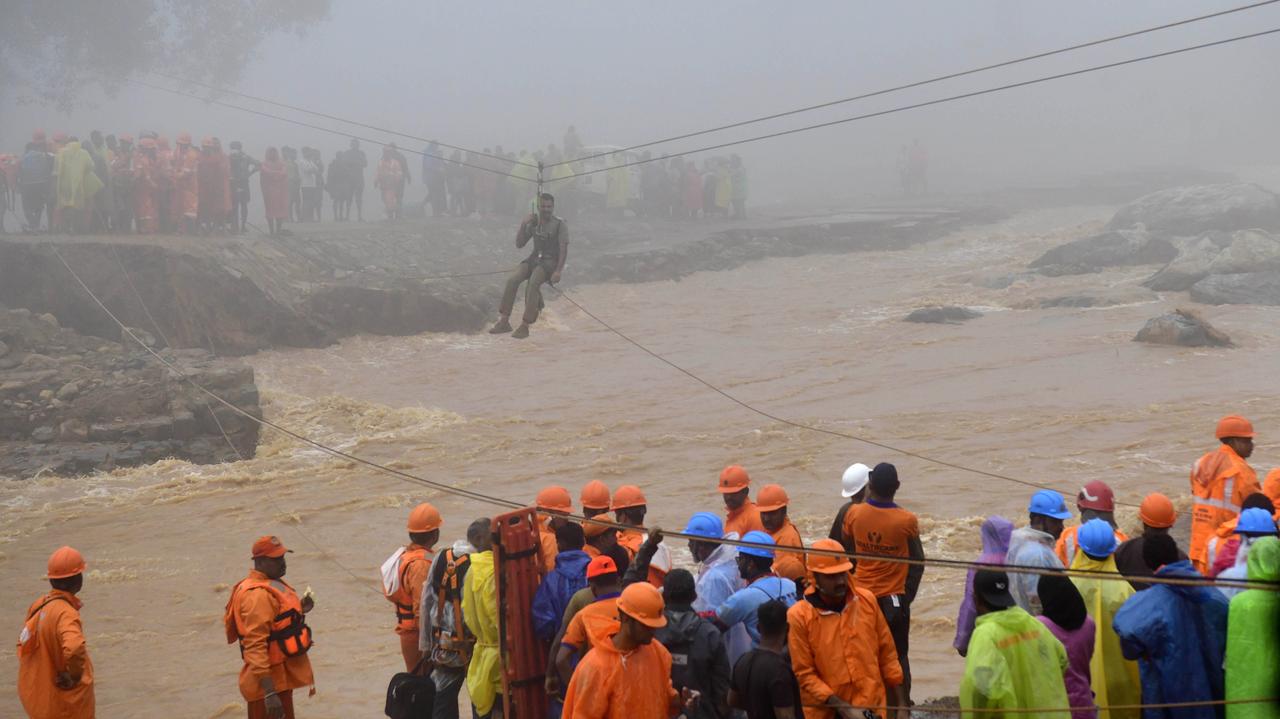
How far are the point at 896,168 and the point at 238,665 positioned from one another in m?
46.6

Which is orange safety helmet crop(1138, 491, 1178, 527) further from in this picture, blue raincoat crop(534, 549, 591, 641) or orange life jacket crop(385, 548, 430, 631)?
orange life jacket crop(385, 548, 430, 631)

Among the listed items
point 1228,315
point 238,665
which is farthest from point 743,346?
point 238,665

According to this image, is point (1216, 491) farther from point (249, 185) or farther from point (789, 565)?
point (249, 185)

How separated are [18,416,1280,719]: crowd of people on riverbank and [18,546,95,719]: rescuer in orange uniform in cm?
1

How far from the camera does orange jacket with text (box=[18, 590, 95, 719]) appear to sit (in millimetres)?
6145

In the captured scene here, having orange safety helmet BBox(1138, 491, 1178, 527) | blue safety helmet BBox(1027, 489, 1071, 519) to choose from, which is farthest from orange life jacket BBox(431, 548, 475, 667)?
orange safety helmet BBox(1138, 491, 1178, 527)

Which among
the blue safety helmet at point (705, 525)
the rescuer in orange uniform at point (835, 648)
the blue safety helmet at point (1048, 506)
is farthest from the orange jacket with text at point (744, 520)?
the rescuer in orange uniform at point (835, 648)

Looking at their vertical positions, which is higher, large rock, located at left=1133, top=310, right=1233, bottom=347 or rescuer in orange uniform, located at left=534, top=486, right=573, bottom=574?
rescuer in orange uniform, located at left=534, top=486, right=573, bottom=574

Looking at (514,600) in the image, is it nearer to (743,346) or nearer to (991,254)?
(743,346)

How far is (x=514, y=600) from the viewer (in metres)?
5.53

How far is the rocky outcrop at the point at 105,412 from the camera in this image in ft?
55.7

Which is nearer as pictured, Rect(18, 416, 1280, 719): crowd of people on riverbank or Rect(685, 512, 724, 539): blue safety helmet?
Rect(18, 416, 1280, 719): crowd of people on riverbank

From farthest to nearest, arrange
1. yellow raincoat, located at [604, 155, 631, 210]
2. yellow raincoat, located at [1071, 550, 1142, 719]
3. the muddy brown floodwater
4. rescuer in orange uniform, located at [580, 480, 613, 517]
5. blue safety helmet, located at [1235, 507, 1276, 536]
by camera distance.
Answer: yellow raincoat, located at [604, 155, 631, 210], the muddy brown floodwater, rescuer in orange uniform, located at [580, 480, 613, 517], blue safety helmet, located at [1235, 507, 1276, 536], yellow raincoat, located at [1071, 550, 1142, 719]

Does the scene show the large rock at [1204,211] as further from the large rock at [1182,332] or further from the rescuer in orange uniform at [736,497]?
the rescuer in orange uniform at [736,497]
